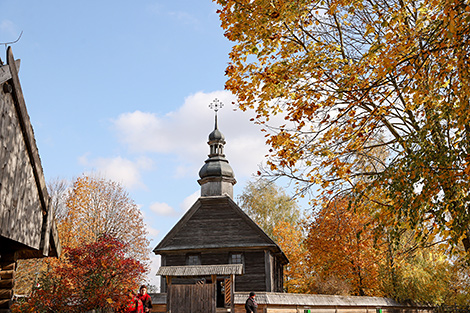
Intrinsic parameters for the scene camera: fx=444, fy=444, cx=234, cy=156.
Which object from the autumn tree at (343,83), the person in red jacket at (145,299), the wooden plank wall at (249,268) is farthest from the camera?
the wooden plank wall at (249,268)

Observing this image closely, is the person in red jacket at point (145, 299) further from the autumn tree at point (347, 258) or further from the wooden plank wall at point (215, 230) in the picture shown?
the autumn tree at point (347, 258)

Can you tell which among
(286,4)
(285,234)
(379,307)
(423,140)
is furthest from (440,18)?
(285,234)

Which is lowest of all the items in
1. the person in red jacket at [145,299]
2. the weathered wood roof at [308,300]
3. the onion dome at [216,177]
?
the weathered wood roof at [308,300]

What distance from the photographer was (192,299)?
1781 cm

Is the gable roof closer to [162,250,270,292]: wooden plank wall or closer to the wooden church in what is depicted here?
the wooden church

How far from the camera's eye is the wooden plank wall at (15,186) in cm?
846

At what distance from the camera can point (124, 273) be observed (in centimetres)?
1491

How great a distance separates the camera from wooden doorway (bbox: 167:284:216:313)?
1764 cm

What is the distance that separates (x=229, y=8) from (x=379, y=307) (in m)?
19.5

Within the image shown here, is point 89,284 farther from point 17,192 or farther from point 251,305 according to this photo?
point 17,192

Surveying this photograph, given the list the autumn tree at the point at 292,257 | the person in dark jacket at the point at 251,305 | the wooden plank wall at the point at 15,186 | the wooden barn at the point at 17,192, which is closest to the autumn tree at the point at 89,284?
the wooden barn at the point at 17,192

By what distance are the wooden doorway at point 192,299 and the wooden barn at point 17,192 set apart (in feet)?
25.6

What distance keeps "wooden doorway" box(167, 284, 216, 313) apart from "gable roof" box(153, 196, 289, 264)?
9.74 m

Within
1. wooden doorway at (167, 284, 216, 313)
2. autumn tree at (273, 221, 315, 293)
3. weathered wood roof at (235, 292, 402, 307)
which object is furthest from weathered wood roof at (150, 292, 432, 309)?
autumn tree at (273, 221, 315, 293)
